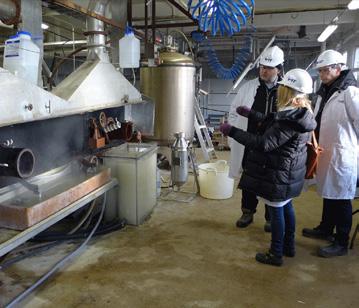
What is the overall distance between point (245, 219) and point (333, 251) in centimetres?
66

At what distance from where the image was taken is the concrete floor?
1683mm

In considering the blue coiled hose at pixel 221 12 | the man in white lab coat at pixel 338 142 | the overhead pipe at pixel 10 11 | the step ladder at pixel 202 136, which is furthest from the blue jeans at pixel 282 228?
the step ladder at pixel 202 136

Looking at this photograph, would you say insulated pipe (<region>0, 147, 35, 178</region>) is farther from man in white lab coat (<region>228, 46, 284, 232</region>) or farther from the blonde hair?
man in white lab coat (<region>228, 46, 284, 232</region>)

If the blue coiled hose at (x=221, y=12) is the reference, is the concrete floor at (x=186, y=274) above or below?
below

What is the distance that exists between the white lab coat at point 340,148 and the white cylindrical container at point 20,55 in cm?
166

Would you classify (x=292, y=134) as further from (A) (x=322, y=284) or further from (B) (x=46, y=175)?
(B) (x=46, y=175)

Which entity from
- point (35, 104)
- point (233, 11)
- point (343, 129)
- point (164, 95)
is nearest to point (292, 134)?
point (343, 129)

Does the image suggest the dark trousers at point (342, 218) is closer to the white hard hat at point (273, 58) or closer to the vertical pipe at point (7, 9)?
the white hard hat at point (273, 58)

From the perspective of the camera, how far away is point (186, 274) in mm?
1909

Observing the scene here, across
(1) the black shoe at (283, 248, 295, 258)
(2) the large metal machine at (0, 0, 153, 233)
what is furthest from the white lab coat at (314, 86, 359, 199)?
(2) the large metal machine at (0, 0, 153, 233)

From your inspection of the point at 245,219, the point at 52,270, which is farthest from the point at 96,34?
the point at 245,219

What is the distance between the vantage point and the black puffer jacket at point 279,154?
1737mm

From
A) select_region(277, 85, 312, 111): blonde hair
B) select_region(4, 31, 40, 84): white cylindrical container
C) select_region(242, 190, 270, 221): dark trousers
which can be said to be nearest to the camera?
select_region(4, 31, 40, 84): white cylindrical container

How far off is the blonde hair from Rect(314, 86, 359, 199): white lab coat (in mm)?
318
